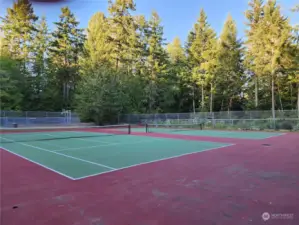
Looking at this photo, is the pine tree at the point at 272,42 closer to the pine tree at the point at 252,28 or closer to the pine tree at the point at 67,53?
the pine tree at the point at 252,28

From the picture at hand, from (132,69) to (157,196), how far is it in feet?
96.6

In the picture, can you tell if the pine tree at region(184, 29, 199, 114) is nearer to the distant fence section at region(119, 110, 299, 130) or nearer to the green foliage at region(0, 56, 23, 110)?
the distant fence section at region(119, 110, 299, 130)

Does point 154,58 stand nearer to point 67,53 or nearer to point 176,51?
point 176,51

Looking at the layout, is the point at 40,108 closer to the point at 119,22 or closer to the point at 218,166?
the point at 119,22

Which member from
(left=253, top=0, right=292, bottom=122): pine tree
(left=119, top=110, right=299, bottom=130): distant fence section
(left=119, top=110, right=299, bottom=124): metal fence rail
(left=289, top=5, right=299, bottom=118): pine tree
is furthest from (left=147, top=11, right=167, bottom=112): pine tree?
(left=289, top=5, right=299, bottom=118): pine tree

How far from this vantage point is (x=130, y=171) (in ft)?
16.3

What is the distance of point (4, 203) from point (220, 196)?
3.06 metres

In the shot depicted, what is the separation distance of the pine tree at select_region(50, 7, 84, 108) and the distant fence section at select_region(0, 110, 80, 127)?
24.4 feet

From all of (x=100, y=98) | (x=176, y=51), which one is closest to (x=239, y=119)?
(x=100, y=98)

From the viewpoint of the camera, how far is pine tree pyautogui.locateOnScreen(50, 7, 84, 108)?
32.1 meters

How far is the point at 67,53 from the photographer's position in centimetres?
3256

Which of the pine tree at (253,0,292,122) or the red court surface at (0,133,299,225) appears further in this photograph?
the pine tree at (253,0,292,122)

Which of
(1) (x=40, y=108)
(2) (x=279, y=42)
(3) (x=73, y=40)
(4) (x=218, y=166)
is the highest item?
(3) (x=73, y=40)

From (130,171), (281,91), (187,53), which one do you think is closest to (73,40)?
(187,53)
